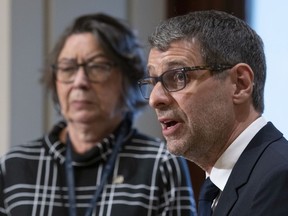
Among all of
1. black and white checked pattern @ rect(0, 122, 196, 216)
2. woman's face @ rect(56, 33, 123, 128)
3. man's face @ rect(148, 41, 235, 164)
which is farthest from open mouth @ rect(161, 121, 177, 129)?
woman's face @ rect(56, 33, 123, 128)

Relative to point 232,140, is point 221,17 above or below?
above

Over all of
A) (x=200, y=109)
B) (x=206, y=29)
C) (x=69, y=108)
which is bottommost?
(x=69, y=108)

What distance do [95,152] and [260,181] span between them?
0.94 m

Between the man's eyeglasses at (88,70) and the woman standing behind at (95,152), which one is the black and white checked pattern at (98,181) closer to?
the woman standing behind at (95,152)

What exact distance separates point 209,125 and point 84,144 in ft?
2.68

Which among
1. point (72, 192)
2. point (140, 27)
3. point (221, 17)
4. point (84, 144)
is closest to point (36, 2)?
point (140, 27)

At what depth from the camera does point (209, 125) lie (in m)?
1.50

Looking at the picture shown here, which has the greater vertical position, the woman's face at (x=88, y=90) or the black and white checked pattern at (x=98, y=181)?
the woman's face at (x=88, y=90)

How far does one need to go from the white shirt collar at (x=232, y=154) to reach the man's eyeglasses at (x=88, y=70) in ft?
2.71

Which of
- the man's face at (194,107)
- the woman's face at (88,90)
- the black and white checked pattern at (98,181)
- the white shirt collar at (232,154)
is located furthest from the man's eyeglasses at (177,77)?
the woman's face at (88,90)

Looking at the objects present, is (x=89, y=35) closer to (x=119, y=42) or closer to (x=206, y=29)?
(x=119, y=42)

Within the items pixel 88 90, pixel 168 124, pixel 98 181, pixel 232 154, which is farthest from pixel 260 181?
pixel 88 90

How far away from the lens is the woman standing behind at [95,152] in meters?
2.08

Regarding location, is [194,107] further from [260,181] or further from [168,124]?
[260,181]
